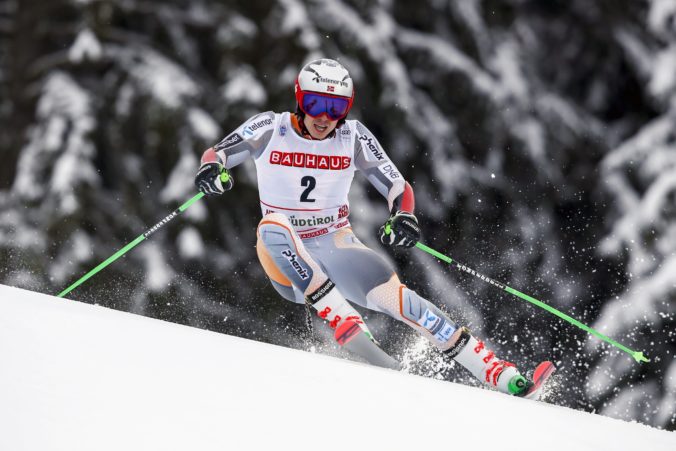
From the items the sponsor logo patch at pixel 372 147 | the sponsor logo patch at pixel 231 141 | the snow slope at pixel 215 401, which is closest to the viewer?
the snow slope at pixel 215 401

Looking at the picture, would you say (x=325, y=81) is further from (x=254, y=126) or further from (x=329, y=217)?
(x=329, y=217)

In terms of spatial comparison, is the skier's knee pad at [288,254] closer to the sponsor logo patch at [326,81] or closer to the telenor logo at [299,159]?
the telenor logo at [299,159]

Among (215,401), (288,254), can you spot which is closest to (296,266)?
(288,254)

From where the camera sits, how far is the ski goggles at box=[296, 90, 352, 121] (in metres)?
5.00

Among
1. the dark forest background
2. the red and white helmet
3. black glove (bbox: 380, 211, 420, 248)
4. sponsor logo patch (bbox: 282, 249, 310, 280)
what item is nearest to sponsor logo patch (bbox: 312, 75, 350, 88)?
the red and white helmet

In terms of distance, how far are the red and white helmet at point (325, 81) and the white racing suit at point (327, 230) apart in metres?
0.27

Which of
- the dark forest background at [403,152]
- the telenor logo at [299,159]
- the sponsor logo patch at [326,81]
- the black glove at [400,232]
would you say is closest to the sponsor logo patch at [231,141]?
the telenor logo at [299,159]

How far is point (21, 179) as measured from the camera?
38.0ft

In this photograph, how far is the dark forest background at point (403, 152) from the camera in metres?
10.9

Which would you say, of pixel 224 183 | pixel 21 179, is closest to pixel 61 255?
pixel 21 179

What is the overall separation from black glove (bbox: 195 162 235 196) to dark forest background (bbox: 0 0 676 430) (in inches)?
225

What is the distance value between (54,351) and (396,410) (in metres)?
1.18

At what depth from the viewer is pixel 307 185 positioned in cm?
521

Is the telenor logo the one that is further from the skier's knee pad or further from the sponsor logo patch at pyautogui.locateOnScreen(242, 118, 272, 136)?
the skier's knee pad
